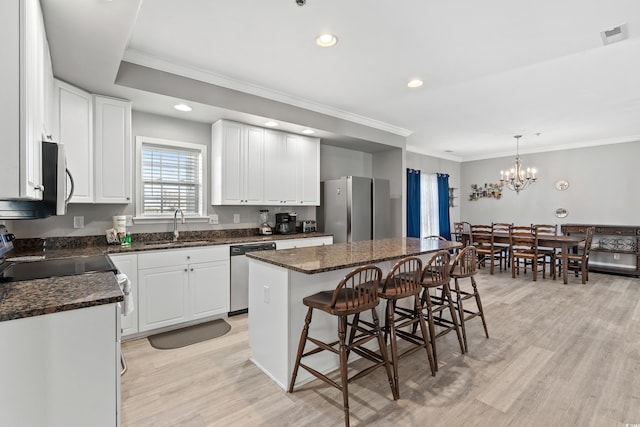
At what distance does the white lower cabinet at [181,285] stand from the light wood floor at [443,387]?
0.32 meters

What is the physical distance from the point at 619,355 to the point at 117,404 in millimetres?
3763

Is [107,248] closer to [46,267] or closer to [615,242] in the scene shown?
[46,267]

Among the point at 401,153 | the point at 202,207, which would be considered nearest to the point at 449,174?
the point at 401,153

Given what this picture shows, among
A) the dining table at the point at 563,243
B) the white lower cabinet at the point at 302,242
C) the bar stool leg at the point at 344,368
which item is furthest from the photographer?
the dining table at the point at 563,243

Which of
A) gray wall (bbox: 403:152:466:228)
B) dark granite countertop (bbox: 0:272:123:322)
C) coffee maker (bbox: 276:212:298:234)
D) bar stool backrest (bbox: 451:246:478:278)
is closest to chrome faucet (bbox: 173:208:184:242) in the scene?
coffee maker (bbox: 276:212:298:234)

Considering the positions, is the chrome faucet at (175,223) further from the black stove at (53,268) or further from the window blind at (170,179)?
the black stove at (53,268)

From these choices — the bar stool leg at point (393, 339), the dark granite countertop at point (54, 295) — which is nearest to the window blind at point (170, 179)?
the dark granite countertop at point (54, 295)

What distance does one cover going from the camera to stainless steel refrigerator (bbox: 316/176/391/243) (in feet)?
15.0

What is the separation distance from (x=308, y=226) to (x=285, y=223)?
16.3 inches

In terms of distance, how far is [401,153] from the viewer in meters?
5.43

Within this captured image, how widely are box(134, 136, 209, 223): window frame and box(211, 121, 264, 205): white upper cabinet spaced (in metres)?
0.11

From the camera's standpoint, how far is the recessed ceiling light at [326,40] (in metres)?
2.47

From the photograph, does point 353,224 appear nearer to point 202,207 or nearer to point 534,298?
point 202,207

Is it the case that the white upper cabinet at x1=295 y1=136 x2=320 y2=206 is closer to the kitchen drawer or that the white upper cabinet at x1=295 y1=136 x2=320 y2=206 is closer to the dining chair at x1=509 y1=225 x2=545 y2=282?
the kitchen drawer
